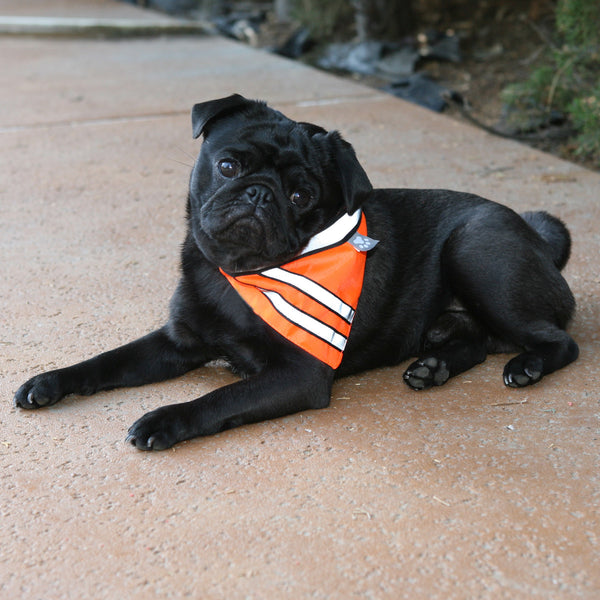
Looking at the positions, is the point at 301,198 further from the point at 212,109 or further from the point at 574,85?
the point at 574,85

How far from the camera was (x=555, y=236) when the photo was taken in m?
3.77

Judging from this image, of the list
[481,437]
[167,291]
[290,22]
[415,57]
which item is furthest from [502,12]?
[481,437]

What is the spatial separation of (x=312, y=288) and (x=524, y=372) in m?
0.84

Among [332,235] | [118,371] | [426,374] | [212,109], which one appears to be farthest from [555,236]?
[118,371]

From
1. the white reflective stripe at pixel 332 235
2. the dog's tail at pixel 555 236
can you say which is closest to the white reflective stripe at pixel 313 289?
the white reflective stripe at pixel 332 235

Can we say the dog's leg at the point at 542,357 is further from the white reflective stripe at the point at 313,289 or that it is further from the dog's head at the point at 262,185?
the dog's head at the point at 262,185

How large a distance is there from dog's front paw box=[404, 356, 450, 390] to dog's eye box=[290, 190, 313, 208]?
2.41 ft

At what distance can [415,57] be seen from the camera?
8.56 m

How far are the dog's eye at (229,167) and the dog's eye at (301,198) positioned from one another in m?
0.21

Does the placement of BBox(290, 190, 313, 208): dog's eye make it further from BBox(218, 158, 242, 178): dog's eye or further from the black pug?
BBox(218, 158, 242, 178): dog's eye

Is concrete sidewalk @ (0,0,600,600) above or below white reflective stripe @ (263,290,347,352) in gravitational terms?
below

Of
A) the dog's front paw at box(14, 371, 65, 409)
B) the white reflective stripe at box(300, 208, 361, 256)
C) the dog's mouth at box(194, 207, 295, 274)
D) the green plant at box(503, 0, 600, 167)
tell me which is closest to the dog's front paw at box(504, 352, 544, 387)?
the white reflective stripe at box(300, 208, 361, 256)

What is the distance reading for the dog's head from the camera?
3.03 meters

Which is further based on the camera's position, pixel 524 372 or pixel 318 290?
pixel 524 372
